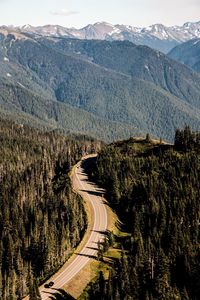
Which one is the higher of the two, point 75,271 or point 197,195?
point 197,195

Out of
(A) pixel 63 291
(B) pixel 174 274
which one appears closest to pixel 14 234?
(A) pixel 63 291

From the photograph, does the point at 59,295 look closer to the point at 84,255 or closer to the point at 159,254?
the point at 84,255

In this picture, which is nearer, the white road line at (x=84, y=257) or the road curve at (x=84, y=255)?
the road curve at (x=84, y=255)

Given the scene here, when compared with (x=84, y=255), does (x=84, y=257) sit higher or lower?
lower

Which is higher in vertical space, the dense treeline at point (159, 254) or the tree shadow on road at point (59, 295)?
the dense treeline at point (159, 254)

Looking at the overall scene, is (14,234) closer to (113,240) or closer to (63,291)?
(113,240)

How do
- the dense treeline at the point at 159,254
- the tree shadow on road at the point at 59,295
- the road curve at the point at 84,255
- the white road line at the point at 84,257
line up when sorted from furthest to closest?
the white road line at the point at 84,257, the road curve at the point at 84,255, the tree shadow on road at the point at 59,295, the dense treeline at the point at 159,254

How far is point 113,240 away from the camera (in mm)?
Answer: 168000

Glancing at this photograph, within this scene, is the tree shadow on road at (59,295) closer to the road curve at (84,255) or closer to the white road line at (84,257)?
the road curve at (84,255)

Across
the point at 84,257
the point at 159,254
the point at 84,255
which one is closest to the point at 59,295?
the point at 84,257

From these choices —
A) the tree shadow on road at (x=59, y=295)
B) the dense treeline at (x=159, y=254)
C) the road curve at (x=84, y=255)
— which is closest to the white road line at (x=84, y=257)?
the road curve at (x=84, y=255)

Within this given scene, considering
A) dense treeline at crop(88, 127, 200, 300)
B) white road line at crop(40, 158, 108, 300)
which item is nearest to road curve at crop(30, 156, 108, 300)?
white road line at crop(40, 158, 108, 300)

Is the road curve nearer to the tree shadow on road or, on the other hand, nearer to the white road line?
the white road line

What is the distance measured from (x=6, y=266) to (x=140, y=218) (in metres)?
50.0
